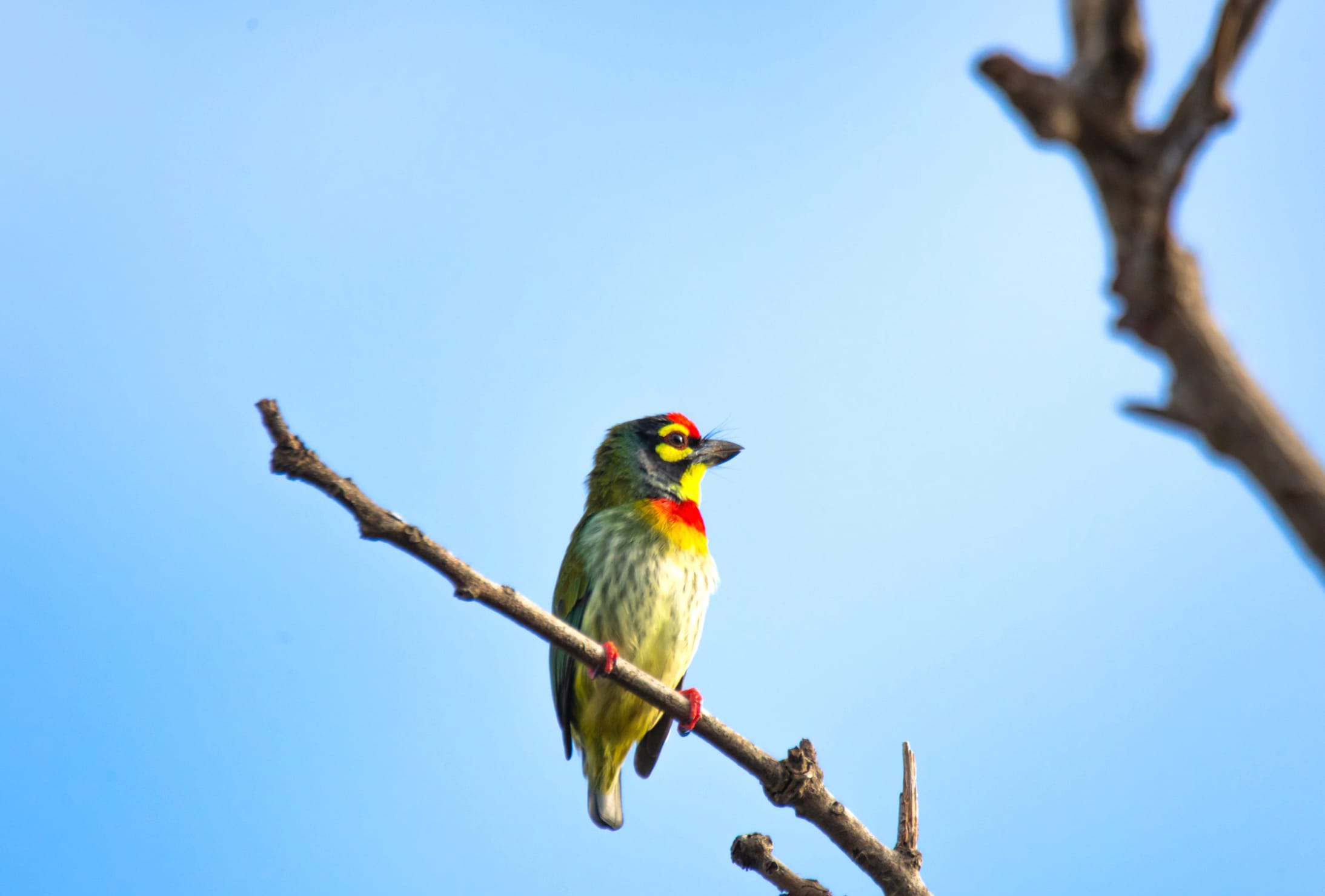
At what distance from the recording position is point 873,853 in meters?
4.62

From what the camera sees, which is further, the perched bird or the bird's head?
the bird's head

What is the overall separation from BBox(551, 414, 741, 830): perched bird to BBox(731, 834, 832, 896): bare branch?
6.08 ft

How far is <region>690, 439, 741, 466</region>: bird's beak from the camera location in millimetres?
8180

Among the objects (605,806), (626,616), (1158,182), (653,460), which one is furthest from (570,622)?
(1158,182)

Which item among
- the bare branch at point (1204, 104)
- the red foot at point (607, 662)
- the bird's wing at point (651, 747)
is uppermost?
the bird's wing at point (651, 747)

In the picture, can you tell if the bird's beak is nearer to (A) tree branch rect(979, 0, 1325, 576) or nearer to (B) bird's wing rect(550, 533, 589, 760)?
(B) bird's wing rect(550, 533, 589, 760)

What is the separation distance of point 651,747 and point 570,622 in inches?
39.4

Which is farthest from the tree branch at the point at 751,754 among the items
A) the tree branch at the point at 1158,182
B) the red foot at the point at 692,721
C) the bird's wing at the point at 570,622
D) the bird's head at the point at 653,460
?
the bird's head at the point at 653,460

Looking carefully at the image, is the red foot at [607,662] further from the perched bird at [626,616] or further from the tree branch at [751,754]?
the perched bird at [626,616]

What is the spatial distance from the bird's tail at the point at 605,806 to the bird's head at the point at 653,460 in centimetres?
191

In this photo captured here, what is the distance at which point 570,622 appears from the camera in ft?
23.1

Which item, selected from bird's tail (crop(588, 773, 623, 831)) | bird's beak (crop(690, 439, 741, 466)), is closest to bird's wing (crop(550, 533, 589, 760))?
bird's tail (crop(588, 773, 623, 831))

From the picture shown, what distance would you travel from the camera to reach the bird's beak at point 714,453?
8.18 meters

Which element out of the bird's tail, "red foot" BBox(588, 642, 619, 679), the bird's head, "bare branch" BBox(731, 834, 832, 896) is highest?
the bird's head
